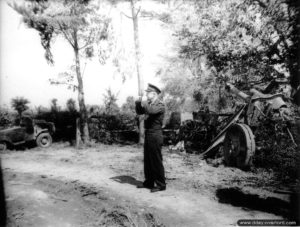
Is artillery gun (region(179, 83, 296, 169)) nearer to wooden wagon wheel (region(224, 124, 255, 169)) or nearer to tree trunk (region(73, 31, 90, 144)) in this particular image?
wooden wagon wheel (region(224, 124, 255, 169))

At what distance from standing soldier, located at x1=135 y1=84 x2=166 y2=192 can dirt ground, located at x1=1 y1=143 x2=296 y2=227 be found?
261mm

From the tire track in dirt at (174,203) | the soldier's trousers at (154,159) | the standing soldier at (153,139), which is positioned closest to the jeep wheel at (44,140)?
the tire track in dirt at (174,203)

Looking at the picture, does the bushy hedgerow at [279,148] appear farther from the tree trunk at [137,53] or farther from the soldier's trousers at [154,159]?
the tree trunk at [137,53]

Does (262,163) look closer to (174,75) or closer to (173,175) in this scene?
(173,175)

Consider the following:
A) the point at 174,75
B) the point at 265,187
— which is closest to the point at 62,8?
the point at 265,187

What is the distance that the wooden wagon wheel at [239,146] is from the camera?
757cm

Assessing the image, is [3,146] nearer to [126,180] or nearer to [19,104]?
[19,104]

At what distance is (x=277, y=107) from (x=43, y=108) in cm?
1221

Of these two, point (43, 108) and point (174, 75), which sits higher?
point (174, 75)

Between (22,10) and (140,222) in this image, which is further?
A: (22,10)

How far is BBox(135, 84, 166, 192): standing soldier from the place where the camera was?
593 centimetres

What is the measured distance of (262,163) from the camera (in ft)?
25.7

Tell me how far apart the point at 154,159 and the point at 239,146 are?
302cm

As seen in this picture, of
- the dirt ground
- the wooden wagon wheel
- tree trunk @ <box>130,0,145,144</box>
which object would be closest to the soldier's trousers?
the dirt ground
